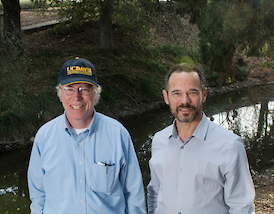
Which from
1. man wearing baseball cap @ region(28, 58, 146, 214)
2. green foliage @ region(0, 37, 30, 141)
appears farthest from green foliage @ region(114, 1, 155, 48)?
man wearing baseball cap @ region(28, 58, 146, 214)

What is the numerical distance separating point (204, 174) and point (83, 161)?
0.83m

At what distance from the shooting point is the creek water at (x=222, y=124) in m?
6.87

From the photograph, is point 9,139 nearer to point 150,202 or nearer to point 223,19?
point 223,19

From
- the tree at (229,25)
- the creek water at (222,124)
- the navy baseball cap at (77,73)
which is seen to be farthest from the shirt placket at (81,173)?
the tree at (229,25)

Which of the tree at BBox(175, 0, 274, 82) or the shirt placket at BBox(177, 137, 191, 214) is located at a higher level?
the tree at BBox(175, 0, 274, 82)

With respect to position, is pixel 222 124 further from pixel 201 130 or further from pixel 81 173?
pixel 81 173

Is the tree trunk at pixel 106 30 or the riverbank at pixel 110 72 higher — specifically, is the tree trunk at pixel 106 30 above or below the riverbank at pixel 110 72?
above

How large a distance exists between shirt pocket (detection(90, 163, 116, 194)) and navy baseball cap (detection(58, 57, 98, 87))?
0.61m

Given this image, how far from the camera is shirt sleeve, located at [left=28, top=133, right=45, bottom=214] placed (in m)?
2.41

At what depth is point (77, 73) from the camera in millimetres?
2334

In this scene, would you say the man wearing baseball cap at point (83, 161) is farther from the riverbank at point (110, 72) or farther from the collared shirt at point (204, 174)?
the riverbank at point (110, 72)

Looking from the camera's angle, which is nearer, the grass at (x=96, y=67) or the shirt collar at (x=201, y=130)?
the shirt collar at (x=201, y=130)

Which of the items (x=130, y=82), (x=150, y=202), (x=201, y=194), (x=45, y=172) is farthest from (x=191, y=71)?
(x=130, y=82)

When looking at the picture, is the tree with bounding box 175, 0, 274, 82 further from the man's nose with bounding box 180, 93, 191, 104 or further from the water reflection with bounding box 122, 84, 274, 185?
the man's nose with bounding box 180, 93, 191, 104
